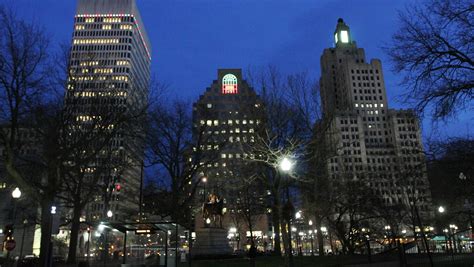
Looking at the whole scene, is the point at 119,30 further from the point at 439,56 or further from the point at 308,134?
the point at 439,56

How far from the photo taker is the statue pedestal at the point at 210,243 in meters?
30.1

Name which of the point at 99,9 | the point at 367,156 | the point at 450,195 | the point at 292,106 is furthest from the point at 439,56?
the point at 99,9

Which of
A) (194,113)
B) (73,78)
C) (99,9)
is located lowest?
(73,78)

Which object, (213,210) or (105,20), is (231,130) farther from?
(105,20)

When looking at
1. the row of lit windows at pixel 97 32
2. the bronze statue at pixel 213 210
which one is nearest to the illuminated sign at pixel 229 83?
the row of lit windows at pixel 97 32

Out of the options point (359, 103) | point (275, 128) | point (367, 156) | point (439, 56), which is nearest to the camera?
point (439, 56)

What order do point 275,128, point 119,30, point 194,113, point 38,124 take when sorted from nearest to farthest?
1. point 38,124
2. point 275,128
3. point 194,113
4. point 119,30

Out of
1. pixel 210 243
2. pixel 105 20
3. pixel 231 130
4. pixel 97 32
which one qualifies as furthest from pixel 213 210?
pixel 105 20

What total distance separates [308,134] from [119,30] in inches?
5843

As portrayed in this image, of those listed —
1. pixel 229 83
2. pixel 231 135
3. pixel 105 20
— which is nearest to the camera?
pixel 231 135

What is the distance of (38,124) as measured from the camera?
930 inches

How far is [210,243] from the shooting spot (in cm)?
3047

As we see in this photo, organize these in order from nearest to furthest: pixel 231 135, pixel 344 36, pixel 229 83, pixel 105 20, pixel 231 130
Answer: pixel 231 135 → pixel 231 130 → pixel 229 83 → pixel 105 20 → pixel 344 36

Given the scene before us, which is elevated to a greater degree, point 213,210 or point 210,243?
point 213,210
